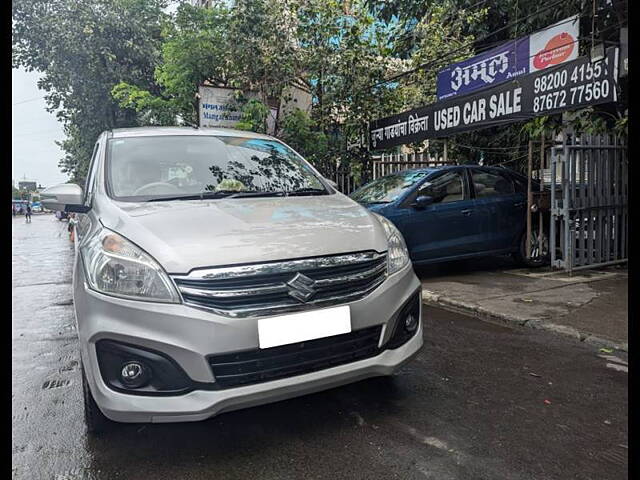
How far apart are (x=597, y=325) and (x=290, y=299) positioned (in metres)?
3.43

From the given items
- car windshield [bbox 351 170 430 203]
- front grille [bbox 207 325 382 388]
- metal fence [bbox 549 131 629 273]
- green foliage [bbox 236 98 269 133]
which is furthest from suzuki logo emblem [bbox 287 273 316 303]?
green foliage [bbox 236 98 269 133]

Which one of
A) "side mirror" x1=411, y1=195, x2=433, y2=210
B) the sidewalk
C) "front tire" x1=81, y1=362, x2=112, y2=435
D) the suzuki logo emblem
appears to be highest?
"side mirror" x1=411, y1=195, x2=433, y2=210

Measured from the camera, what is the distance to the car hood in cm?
221

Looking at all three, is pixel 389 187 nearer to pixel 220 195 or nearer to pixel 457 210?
pixel 457 210

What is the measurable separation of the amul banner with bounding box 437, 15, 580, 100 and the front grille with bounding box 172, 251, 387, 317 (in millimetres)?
5569

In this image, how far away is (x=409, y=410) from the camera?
9.16 ft

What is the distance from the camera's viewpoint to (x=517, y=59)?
22.5ft

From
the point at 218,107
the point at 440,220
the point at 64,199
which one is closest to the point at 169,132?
the point at 64,199

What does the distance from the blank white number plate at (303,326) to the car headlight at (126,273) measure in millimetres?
427

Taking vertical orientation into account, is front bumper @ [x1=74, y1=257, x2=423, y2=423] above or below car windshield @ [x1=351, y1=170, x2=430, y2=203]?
below

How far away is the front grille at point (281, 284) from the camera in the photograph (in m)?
2.13

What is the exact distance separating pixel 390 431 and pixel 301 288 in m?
0.97

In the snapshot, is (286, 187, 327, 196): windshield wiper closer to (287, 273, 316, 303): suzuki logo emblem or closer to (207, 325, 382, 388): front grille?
(287, 273, 316, 303): suzuki logo emblem

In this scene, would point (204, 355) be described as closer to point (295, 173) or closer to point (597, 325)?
point (295, 173)
